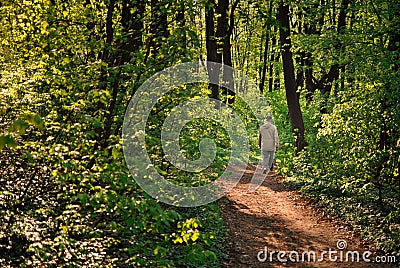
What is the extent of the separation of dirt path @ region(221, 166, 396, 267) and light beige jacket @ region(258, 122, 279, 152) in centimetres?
237

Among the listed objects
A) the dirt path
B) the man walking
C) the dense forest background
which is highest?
the dense forest background

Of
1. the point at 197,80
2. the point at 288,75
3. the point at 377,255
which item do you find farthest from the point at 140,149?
the point at 288,75

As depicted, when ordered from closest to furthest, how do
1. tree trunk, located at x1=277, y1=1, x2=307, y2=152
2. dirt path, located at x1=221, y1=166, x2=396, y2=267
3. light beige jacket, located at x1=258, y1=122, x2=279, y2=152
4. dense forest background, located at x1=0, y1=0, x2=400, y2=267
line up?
dense forest background, located at x1=0, y1=0, x2=400, y2=267, dirt path, located at x1=221, y1=166, x2=396, y2=267, light beige jacket, located at x1=258, y1=122, x2=279, y2=152, tree trunk, located at x1=277, y1=1, x2=307, y2=152

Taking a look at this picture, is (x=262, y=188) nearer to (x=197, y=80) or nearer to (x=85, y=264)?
(x=197, y=80)

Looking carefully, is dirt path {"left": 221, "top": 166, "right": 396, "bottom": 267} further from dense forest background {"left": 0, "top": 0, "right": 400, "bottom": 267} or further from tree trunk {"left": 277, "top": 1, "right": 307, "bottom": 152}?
tree trunk {"left": 277, "top": 1, "right": 307, "bottom": 152}

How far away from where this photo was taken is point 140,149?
527 cm

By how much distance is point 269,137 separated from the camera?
15555 mm

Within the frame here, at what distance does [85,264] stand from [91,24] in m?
3.94

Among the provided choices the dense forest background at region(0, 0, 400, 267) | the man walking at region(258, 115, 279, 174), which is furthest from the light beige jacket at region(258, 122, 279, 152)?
the dense forest background at region(0, 0, 400, 267)

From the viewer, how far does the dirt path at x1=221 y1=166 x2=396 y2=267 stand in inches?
332

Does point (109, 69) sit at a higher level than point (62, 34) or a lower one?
lower

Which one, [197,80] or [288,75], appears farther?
[288,75]

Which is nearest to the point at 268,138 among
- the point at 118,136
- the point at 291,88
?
the point at 291,88

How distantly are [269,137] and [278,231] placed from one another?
19.3 ft
